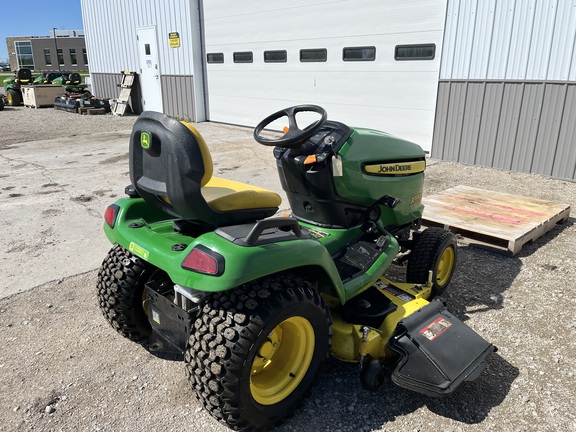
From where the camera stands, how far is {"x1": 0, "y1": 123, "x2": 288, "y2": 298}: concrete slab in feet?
13.4

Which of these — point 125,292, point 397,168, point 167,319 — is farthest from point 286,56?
point 167,319

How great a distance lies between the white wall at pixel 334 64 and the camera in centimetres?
791

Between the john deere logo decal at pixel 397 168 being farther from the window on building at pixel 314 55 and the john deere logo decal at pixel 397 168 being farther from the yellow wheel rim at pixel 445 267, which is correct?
the window on building at pixel 314 55

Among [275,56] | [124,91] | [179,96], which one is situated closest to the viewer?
[275,56]

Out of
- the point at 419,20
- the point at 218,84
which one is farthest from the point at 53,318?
the point at 218,84

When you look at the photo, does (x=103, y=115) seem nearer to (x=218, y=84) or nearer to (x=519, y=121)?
(x=218, y=84)

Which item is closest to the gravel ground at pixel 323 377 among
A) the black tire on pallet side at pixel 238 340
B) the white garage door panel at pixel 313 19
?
the black tire on pallet side at pixel 238 340

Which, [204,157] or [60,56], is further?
[60,56]

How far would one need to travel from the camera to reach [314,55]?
9.43 m

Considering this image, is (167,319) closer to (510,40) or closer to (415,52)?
A: (510,40)

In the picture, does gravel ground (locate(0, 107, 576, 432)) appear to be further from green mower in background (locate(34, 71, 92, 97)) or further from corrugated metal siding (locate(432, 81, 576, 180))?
green mower in background (locate(34, 71, 92, 97))

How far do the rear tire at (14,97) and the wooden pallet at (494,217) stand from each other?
18.1 m

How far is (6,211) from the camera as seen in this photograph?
5.44 m

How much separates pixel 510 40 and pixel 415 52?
5.11 ft
